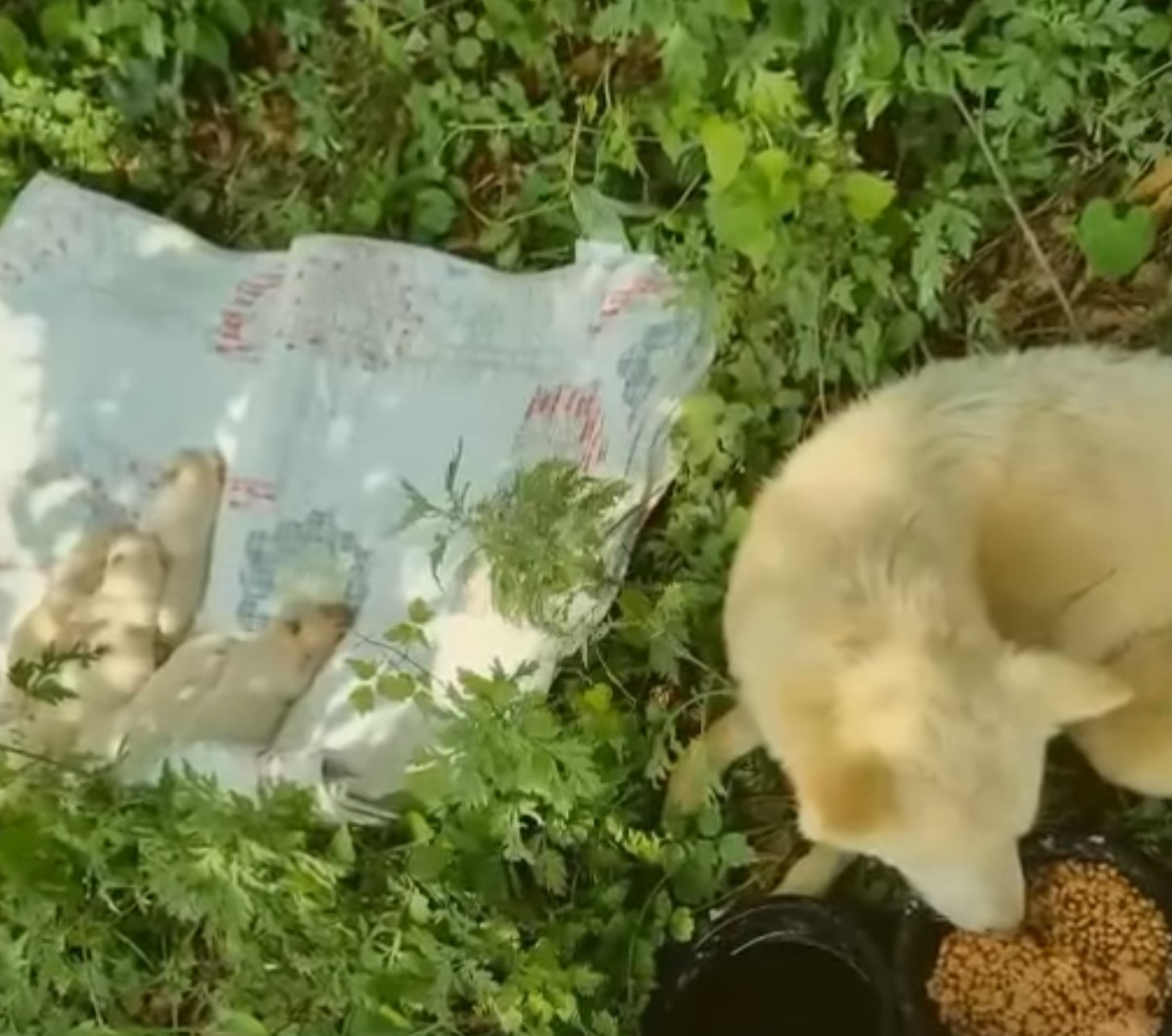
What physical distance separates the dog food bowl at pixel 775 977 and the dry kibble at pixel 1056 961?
0.09 metres

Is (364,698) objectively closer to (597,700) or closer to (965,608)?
(597,700)

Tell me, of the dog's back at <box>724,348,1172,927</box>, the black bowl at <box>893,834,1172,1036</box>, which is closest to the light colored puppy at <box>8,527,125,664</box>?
the dog's back at <box>724,348,1172,927</box>

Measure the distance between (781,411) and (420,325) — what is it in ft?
1.71

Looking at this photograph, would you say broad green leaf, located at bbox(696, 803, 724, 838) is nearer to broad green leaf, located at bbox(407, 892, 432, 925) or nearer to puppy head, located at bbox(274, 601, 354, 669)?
broad green leaf, located at bbox(407, 892, 432, 925)

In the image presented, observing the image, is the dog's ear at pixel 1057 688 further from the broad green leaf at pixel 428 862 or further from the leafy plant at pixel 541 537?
the broad green leaf at pixel 428 862

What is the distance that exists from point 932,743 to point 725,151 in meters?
0.90

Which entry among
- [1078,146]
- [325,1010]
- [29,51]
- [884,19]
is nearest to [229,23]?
[29,51]

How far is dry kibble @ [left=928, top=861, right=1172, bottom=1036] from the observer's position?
2355 millimetres

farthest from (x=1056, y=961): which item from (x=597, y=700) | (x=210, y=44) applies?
(x=210, y=44)

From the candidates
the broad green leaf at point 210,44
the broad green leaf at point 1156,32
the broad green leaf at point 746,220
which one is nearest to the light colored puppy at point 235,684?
the broad green leaf at point 746,220

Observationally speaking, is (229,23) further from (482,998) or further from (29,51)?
(482,998)

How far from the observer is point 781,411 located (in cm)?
268

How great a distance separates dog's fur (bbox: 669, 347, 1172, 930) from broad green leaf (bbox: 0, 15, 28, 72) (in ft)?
4.39

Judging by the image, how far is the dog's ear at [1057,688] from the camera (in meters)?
2.05
